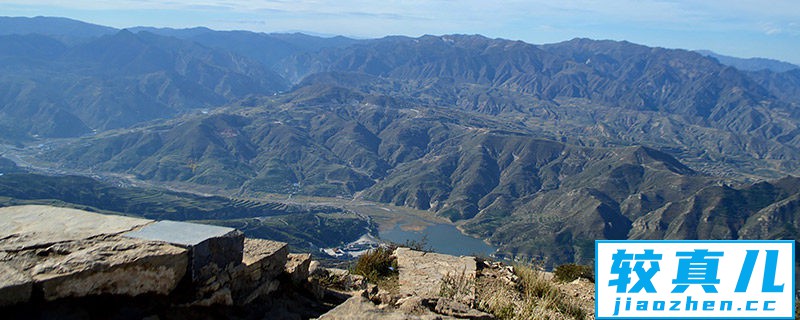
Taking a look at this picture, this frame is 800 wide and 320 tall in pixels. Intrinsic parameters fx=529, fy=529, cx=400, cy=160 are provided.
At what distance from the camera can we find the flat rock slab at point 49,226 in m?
7.47

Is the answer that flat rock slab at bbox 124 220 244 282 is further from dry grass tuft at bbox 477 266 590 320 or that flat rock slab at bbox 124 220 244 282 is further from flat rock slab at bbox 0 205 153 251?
dry grass tuft at bbox 477 266 590 320

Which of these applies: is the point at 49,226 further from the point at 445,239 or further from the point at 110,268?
the point at 445,239

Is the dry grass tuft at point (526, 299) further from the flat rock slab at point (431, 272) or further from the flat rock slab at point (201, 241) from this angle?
the flat rock slab at point (201, 241)

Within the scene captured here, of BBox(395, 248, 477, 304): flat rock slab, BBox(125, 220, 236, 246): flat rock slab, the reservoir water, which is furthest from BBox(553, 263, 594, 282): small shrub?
the reservoir water

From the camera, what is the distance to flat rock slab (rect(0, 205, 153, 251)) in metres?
7.47

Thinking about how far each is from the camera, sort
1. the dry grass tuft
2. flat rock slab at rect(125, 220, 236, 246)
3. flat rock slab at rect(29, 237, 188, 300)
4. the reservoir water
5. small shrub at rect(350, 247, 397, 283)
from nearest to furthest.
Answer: flat rock slab at rect(29, 237, 188, 300)
flat rock slab at rect(125, 220, 236, 246)
the dry grass tuft
small shrub at rect(350, 247, 397, 283)
the reservoir water

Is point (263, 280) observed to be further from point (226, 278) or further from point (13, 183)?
point (13, 183)

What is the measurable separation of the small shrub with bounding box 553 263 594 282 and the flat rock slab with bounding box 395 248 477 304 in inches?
101

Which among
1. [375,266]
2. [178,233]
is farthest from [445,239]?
[178,233]

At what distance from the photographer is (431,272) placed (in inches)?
517

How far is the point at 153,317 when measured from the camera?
22.5ft

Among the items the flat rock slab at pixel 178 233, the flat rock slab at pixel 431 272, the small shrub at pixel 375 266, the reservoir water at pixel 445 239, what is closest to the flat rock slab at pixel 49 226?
the flat rock slab at pixel 178 233

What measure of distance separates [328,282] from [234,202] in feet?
579

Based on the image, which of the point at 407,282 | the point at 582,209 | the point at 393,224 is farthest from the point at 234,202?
the point at 407,282
